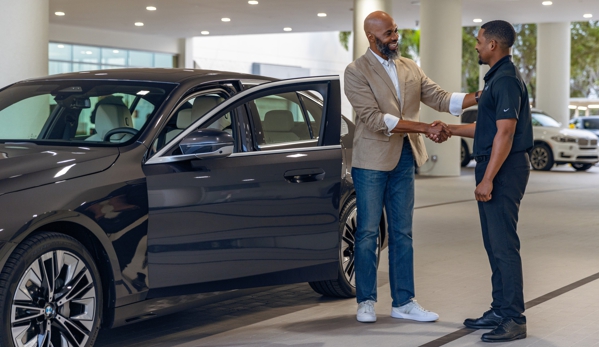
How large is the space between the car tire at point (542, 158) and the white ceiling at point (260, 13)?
163 inches

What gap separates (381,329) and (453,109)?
5.07 ft

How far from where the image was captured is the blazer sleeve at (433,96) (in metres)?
5.60

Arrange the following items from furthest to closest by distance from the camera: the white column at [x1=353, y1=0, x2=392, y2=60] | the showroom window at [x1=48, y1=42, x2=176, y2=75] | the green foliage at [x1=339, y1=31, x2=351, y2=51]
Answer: the green foliage at [x1=339, y1=31, x2=351, y2=51] < the showroom window at [x1=48, y1=42, x2=176, y2=75] < the white column at [x1=353, y1=0, x2=392, y2=60]

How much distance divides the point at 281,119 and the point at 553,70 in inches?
1008

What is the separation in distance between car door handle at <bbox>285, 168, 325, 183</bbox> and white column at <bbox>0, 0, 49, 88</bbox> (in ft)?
18.0

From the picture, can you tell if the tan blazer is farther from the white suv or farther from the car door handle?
the white suv

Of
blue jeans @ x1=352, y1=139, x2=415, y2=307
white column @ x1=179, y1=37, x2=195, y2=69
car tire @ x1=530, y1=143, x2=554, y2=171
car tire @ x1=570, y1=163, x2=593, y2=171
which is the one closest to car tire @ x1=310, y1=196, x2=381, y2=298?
blue jeans @ x1=352, y1=139, x2=415, y2=307

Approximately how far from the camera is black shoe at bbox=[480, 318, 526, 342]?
5018 millimetres

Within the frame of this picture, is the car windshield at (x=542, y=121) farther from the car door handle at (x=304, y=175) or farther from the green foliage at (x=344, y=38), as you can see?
the green foliage at (x=344, y=38)

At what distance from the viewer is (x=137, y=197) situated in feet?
14.3

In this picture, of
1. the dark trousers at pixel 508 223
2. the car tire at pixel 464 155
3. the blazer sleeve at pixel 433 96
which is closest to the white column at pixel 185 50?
the car tire at pixel 464 155

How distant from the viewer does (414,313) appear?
219 inches

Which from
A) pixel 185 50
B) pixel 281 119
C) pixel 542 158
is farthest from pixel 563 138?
pixel 281 119

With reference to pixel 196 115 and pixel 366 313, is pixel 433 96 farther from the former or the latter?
pixel 196 115
